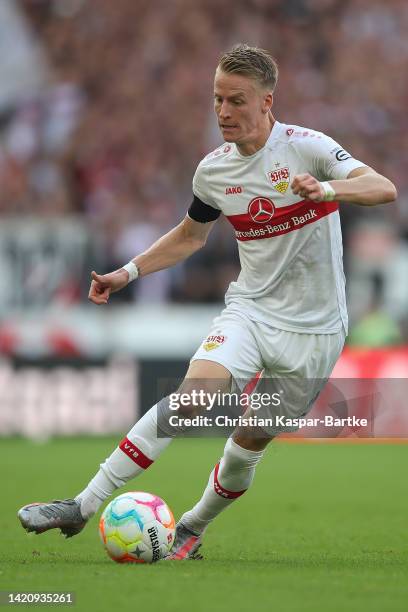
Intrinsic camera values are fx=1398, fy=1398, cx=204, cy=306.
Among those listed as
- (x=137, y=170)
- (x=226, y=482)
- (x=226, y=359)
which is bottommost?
(x=226, y=482)

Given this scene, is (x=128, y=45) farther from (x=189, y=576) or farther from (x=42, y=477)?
(x=189, y=576)

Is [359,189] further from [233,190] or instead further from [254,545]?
[254,545]

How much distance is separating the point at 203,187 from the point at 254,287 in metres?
0.59

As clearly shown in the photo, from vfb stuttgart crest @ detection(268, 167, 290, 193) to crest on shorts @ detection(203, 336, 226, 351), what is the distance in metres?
0.80

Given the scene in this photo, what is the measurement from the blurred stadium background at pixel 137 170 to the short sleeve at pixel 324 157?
10562 mm

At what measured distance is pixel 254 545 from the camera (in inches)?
313

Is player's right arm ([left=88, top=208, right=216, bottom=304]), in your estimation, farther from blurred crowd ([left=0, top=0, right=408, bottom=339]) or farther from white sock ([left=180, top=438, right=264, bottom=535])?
blurred crowd ([left=0, top=0, right=408, bottom=339])

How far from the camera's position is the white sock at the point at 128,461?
6816 millimetres

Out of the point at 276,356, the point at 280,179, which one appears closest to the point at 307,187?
the point at 280,179

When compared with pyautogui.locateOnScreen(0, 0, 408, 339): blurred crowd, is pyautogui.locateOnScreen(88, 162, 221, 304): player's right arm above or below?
below

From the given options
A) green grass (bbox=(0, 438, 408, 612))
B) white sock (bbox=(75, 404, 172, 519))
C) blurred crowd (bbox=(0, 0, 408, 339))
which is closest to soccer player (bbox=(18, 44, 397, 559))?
white sock (bbox=(75, 404, 172, 519))

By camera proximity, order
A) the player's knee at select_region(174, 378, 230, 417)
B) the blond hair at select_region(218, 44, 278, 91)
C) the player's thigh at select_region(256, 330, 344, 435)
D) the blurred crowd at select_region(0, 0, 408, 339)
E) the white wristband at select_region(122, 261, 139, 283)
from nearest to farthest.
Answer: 1. the player's knee at select_region(174, 378, 230, 417)
2. the blond hair at select_region(218, 44, 278, 91)
3. the player's thigh at select_region(256, 330, 344, 435)
4. the white wristband at select_region(122, 261, 139, 283)
5. the blurred crowd at select_region(0, 0, 408, 339)

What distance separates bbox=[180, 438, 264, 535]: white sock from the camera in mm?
7250

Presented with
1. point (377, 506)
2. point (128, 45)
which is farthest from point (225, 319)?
point (128, 45)
